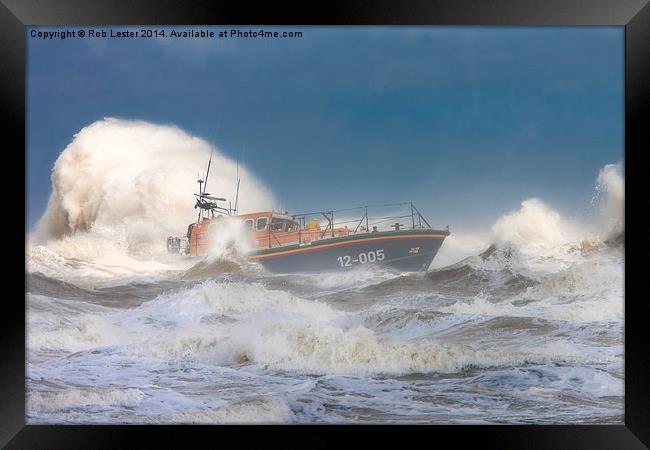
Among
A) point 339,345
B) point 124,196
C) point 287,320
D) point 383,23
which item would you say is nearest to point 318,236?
point 287,320

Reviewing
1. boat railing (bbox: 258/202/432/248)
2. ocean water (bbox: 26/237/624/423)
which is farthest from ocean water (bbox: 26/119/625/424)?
boat railing (bbox: 258/202/432/248)

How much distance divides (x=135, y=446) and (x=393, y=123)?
282 centimetres

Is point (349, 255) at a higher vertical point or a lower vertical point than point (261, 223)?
lower

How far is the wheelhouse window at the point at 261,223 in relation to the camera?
3.30 m

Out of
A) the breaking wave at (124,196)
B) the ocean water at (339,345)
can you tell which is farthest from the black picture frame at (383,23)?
the breaking wave at (124,196)

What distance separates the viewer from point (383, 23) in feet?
10.5

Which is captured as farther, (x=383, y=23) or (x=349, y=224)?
(x=349, y=224)

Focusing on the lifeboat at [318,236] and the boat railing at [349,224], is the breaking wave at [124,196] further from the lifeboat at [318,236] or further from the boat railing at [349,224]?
the boat railing at [349,224]

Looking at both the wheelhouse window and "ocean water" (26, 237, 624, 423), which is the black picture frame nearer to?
"ocean water" (26, 237, 624, 423)

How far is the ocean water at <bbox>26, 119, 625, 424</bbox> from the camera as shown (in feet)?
10.6

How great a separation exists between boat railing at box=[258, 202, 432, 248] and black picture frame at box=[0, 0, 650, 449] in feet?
4.11

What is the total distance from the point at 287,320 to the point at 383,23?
83.7 inches

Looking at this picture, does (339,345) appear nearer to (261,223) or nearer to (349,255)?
(349,255)

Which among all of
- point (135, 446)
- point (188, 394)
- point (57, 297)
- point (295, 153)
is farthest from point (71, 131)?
point (135, 446)
